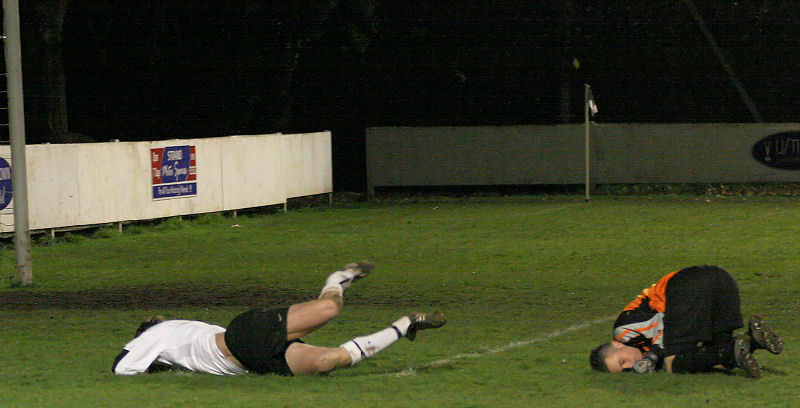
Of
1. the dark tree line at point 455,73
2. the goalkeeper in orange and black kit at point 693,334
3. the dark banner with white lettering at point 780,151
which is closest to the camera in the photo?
the goalkeeper in orange and black kit at point 693,334

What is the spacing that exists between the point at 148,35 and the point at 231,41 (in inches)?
92.8

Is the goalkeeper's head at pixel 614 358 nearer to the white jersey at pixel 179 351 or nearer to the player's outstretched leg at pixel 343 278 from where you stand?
the player's outstretched leg at pixel 343 278

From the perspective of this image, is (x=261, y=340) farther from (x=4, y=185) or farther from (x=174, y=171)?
(x=174, y=171)

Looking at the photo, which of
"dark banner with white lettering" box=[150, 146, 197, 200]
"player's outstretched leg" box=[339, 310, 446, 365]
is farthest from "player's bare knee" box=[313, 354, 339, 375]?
"dark banner with white lettering" box=[150, 146, 197, 200]

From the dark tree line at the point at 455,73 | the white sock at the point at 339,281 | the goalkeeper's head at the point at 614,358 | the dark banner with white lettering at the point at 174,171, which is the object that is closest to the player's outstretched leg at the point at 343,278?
the white sock at the point at 339,281

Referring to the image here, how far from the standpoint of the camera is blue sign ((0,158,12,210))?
18500 mm

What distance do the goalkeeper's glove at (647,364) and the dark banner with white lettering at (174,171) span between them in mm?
14974

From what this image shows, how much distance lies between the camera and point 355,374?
329 inches

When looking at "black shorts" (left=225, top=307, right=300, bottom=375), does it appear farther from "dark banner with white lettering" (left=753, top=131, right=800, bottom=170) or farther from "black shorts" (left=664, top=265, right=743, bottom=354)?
"dark banner with white lettering" (left=753, top=131, right=800, bottom=170)

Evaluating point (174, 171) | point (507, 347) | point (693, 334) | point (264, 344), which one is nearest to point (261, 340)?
point (264, 344)

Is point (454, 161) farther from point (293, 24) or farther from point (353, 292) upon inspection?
point (353, 292)

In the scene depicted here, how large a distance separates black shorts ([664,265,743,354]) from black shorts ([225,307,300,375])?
2.80 meters

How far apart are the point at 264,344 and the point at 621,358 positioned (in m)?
2.65

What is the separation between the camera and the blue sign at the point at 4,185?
18500mm
